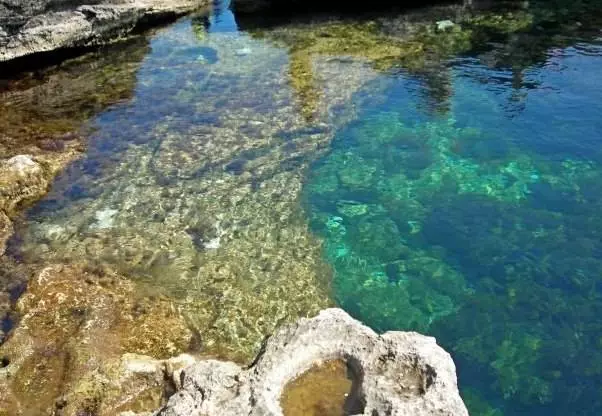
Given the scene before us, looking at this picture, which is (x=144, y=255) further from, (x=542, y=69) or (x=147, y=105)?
(x=542, y=69)

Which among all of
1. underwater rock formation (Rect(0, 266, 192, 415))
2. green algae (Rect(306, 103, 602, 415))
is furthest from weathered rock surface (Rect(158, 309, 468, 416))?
green algae (Rect(306, 103, 602, 415))

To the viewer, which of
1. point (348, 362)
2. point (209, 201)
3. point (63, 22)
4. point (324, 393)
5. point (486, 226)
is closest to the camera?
point (324, 393)

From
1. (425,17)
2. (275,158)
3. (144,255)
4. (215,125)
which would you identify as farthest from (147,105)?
(425,17)

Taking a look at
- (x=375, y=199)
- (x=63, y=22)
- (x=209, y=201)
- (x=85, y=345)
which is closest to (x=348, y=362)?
(x=85, y=345)

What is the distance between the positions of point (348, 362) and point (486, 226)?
20.9 feet

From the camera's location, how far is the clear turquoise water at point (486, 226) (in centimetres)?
912

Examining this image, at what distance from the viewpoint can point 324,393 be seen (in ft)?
20.7

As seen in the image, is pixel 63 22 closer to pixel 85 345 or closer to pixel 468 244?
pixel 85 345

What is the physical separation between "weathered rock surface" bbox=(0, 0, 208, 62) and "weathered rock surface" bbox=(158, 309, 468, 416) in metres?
17.1

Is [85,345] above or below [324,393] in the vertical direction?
below

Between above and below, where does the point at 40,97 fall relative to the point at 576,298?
above

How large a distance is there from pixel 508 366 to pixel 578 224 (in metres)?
4.26

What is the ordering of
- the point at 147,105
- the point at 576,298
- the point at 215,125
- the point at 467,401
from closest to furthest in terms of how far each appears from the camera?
the point at 467,401
the point at 576,298
the point at 215,125
the point at 147,105

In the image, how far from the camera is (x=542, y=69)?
1823cm
